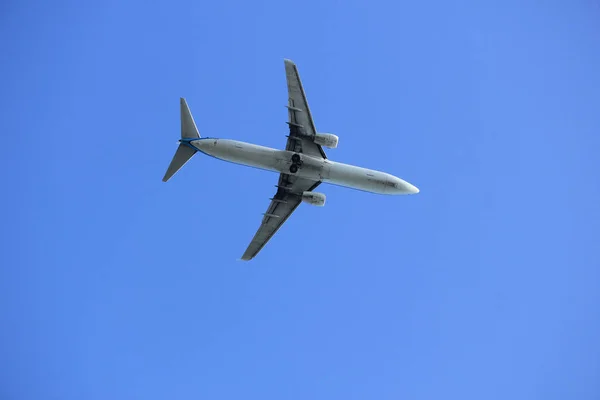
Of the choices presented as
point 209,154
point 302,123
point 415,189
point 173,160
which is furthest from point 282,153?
point 415,189

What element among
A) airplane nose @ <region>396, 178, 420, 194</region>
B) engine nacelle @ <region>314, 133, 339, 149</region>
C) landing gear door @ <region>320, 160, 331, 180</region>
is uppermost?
engine nacelle @ <region>314, 133, 339, 149</region>

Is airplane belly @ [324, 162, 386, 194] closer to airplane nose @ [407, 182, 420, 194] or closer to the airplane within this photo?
the airplane

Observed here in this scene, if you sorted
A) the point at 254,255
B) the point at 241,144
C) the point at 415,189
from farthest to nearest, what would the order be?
1. the point at 254,255
2. the point at 415,189
3. the point at 241,144

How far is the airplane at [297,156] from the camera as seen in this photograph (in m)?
52.3

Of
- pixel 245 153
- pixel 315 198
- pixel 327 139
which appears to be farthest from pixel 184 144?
pixel 315 198

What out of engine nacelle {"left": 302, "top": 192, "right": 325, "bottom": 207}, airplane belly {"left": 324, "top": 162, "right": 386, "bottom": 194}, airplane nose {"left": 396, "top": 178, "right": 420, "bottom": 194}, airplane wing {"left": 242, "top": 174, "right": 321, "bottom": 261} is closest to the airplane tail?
airplane wing {"left": 242, "top": 174, "right": 321, "bottom": 261}

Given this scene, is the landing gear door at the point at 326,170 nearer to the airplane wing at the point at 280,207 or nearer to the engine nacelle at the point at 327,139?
the engine nacelle at the point at 327,139

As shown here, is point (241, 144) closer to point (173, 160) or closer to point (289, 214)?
point (173, 160)

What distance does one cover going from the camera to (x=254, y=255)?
2371 inches

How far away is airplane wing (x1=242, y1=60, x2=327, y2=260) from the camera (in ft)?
174

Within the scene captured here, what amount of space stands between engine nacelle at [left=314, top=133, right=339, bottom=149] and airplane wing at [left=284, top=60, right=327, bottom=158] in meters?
0.85

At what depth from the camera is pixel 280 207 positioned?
5934 cm

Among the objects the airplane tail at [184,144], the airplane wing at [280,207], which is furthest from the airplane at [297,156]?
the airplane wing at [280,207]

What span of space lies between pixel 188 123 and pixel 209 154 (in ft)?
13.8
